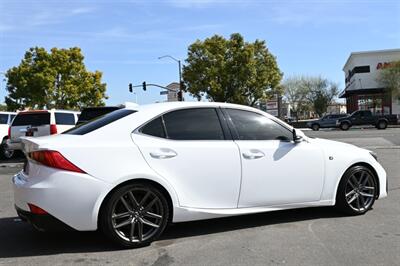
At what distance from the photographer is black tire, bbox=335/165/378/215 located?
6.36 meters

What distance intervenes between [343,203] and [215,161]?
1.97 metres

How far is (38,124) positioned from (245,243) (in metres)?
12.0

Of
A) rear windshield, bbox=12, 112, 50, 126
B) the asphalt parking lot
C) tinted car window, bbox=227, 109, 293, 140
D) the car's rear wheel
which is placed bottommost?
the car's rear wheel

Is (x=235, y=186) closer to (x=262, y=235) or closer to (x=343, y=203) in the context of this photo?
(x=262, y=235)

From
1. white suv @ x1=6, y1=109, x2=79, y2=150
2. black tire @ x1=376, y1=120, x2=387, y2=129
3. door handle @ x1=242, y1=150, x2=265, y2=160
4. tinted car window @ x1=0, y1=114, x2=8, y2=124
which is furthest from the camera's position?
black tire @ x1=376, y1=120, x2=387, y2=129

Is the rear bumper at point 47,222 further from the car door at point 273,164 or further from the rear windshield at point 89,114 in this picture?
the rear windshield at point 89,114

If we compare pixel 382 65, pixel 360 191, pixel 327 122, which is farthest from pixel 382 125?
pixel 360 191

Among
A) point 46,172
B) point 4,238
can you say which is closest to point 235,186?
point 46,172

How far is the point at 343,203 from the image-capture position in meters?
6.36

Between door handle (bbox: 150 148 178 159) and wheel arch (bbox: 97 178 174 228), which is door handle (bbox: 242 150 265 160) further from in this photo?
wheel arch (bbox: 97 178 174 228)

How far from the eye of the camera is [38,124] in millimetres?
15734

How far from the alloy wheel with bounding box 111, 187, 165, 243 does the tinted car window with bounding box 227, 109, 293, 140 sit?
1.31 meters

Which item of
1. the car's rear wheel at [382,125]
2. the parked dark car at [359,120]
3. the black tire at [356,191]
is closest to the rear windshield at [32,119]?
the black tire at [356,191]

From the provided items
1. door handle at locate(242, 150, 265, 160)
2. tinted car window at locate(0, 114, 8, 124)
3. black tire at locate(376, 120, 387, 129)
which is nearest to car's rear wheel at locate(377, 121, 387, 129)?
black tire at locate(376, 120, 387, 129)
